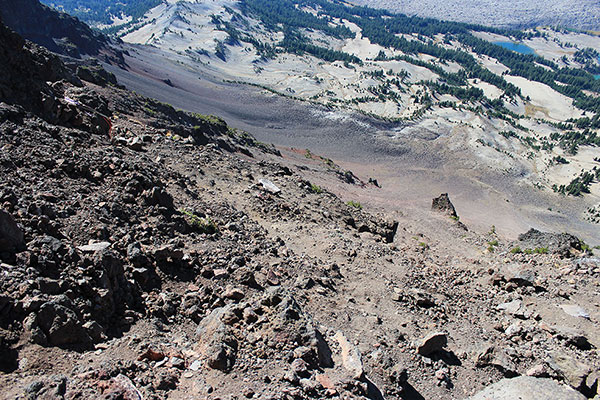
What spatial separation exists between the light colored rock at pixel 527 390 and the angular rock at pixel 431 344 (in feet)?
3.44

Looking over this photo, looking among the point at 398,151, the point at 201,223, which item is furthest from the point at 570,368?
the point at 398,151

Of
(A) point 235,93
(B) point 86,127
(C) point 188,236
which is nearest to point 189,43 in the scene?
(A) point 235,93

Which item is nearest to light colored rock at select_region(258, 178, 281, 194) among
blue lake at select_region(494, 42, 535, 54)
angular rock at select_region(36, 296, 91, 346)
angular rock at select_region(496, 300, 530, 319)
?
angular rock at select_region(496, 300, 530, 319)

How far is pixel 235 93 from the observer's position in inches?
2120

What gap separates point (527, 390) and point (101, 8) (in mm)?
184303

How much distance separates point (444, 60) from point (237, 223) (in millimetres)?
106552

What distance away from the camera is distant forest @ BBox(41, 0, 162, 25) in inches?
5182

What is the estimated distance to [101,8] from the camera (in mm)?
152500

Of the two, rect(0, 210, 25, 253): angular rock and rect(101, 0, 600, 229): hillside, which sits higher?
rect(101, 0, 600, 229): hillside

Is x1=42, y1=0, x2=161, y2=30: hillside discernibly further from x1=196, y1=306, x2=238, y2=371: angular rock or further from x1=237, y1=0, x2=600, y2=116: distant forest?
x1=196, y1=306, x2=238, y2=371: angular rock

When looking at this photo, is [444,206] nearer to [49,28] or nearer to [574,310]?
[574,310]

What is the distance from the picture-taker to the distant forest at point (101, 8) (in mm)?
131625

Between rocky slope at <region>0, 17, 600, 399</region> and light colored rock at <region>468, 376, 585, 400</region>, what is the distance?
0.18 feet

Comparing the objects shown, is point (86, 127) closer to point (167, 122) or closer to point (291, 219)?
point (291, 219)
